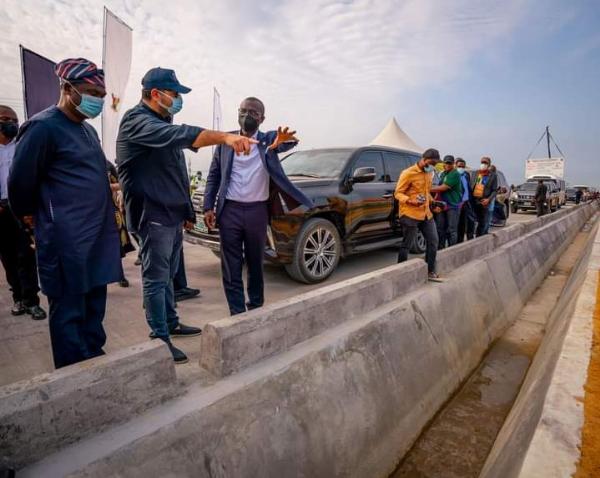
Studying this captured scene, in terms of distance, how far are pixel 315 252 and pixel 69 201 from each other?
3080 mm

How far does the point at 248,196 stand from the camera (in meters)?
2.88

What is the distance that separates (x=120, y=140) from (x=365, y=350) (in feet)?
6.70

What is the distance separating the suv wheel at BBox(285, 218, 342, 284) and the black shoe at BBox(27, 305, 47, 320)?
2.51 metres

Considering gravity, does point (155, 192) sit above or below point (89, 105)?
below

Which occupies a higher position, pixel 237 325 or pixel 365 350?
pixel 237 325

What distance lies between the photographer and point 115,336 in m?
3.01

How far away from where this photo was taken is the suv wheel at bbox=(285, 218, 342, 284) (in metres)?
4.40

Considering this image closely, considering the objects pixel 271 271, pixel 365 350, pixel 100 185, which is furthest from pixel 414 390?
pixel 271 271

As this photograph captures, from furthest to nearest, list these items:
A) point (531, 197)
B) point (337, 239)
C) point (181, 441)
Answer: point (531, 197) < point (337, 239) < point (181, 441)

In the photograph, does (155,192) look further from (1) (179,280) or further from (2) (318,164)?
(2) (318,164)

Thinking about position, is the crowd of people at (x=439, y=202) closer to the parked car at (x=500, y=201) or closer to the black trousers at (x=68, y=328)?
the black trousers at (x=68, y=328)

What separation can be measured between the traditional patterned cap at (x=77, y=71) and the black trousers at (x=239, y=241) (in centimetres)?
123

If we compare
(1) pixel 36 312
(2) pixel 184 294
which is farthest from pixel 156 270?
(1) pixel 36 312

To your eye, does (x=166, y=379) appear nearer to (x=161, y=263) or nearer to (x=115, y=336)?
(x=161, y=263)
